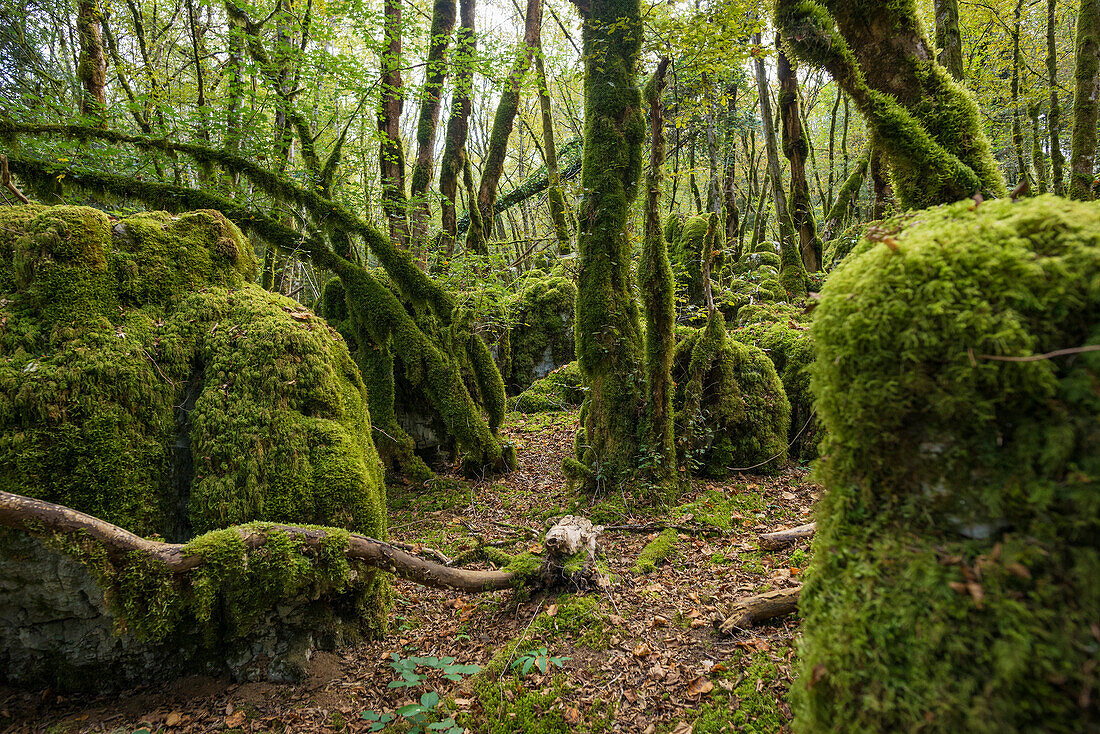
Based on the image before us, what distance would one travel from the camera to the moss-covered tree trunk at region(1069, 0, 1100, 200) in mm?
5770

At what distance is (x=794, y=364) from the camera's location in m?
7.43

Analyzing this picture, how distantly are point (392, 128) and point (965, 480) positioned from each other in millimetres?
10121

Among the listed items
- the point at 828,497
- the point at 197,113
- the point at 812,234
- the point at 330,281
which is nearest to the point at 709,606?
the point at 828,497

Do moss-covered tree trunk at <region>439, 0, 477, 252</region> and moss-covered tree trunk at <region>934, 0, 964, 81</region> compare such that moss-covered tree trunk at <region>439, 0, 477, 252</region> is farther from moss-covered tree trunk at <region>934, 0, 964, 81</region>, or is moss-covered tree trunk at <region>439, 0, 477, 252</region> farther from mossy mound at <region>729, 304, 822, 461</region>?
moss-covered tree trunk at <region>934, 0, 964, 81</region>

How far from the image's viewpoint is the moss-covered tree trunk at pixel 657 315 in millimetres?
5781

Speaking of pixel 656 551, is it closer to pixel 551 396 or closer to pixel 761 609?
pixel 761 609

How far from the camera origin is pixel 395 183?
887cm

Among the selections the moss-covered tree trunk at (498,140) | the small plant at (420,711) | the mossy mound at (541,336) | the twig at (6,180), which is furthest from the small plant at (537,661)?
the mossy mound at (541,336)

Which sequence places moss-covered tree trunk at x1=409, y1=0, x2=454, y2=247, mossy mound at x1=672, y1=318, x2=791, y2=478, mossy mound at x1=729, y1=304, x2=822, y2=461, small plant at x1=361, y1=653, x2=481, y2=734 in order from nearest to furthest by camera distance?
small plant at x1=361, y1=653, x2=481, y2=734 → mossy mound at x1=672, y1=318, x2=791, y2=478 → mossy mound at x1=729, y1=304, x2=822, y2=461 → moss-covered tree trunk at x1=409, y1=0, x2=454, y2=247

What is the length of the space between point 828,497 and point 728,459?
503cm

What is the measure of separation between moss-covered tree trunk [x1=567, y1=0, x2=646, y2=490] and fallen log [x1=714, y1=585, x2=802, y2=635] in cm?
237

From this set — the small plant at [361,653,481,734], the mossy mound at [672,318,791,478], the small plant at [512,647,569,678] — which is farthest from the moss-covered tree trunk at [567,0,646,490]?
the small plant at [361,653,481,734]

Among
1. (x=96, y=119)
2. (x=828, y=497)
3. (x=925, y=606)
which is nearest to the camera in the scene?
(x=925, y=606)

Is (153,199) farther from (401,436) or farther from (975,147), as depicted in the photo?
(975,147)
